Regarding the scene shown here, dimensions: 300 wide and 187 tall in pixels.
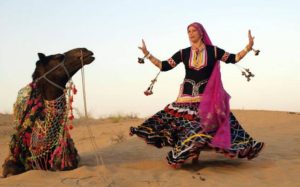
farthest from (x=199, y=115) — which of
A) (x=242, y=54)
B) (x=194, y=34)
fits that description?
(x=194, y=34)

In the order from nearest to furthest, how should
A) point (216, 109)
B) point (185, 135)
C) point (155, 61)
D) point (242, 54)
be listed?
point (185, 135)
point (216, 109)
point (242, 54)
point (155, 61)

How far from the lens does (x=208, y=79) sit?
285 inches

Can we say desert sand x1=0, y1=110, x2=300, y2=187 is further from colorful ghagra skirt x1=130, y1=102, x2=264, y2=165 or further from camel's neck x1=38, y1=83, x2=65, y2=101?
camel's neck x1=38, y1=83, x2=65, y2=101

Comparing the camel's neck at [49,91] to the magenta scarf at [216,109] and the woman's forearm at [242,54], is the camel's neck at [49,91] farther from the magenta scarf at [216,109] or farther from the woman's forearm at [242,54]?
the woman's forearm at [242,54]

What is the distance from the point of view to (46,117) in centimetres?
650

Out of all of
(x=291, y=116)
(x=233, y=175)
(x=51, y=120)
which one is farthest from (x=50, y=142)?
(x=291, y=116)

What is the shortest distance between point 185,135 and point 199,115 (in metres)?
0.37

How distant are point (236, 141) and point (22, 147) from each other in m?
3.07

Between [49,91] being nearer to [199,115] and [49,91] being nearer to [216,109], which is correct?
[199,115]

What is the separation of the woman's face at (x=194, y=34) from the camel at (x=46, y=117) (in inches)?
65.1

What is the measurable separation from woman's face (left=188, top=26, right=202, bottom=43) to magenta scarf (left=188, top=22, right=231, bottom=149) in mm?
49

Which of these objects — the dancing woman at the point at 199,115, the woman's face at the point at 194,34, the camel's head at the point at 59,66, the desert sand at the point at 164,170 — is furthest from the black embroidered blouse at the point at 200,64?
the camel's head at the point at 59,66

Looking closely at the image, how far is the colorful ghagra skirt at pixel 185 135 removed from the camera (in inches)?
267

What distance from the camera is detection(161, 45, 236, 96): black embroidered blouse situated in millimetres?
7254
